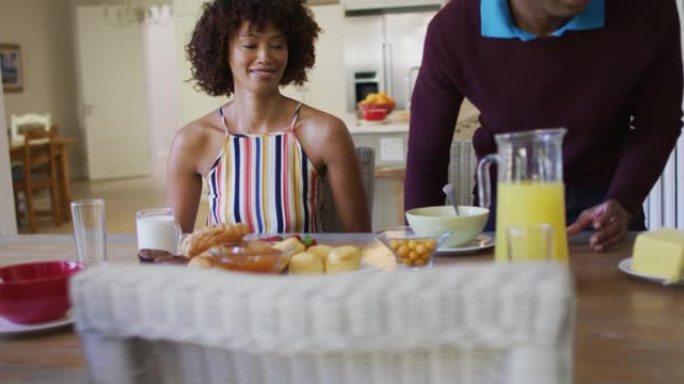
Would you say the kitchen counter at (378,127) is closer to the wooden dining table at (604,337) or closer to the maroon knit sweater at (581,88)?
the maroon knit sweater at (581,88)

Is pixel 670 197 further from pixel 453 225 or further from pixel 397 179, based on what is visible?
pixel 453 225

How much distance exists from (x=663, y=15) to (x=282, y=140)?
91 centimetres

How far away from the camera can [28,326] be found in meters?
1.06

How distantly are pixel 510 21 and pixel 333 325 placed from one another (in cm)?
122

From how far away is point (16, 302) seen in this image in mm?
1044

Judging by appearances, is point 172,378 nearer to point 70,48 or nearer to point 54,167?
point 54,167

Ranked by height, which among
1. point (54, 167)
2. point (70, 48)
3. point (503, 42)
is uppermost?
point (70, 48)

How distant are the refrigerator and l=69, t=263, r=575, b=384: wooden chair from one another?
20.5 ft

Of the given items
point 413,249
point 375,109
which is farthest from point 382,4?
point 413,249

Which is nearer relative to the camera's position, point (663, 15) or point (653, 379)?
point (653, 379)

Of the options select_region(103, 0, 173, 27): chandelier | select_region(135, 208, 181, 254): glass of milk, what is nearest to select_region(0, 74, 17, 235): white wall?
select_region(135, 208, 181, 254): glass of milk

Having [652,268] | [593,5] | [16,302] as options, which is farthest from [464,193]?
[16,302]

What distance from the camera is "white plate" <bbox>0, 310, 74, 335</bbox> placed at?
41.2 inches

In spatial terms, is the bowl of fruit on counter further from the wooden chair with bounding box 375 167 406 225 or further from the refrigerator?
the refrigerator
